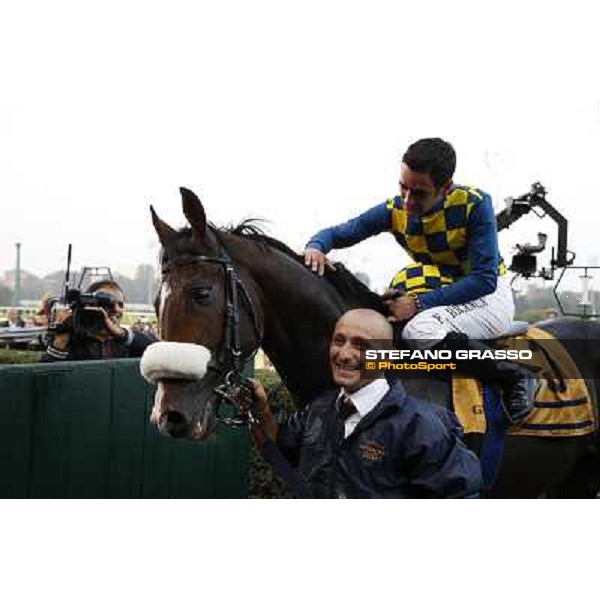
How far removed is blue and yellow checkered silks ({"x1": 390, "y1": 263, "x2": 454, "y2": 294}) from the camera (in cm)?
224

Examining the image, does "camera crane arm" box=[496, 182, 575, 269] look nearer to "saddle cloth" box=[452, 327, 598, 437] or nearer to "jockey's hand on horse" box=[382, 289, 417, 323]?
"saddle cloth" box=[452, 327, 598, 437]

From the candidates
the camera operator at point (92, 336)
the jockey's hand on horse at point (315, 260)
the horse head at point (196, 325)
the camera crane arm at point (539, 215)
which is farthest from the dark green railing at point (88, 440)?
the camera crane arm at point (539, 215)

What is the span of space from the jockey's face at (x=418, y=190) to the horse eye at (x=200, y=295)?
24.3 inches

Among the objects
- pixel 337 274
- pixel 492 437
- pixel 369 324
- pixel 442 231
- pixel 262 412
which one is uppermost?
pixel 442 231

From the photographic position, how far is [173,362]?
187 cm

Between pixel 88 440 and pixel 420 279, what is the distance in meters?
1.15

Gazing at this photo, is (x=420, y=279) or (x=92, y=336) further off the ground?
(x=420, y=279)

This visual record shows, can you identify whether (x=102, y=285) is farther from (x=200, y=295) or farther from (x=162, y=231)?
(x=200, y=295)

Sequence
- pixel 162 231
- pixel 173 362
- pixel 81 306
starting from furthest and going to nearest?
pixel 81 306
pixel 162 231
pixel 173 362

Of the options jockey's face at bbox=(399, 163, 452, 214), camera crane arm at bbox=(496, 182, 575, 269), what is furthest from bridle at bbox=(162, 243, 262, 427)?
camera crane arm at bbox=(496, 182, 575, 269)

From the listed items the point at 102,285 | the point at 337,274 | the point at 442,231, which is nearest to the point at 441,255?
the point at 442,231

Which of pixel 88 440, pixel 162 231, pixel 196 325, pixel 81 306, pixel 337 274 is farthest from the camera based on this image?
pixel 81 306

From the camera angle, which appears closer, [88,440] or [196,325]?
[196,325]

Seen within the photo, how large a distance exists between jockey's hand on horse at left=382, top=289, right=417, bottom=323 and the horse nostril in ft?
2.15
